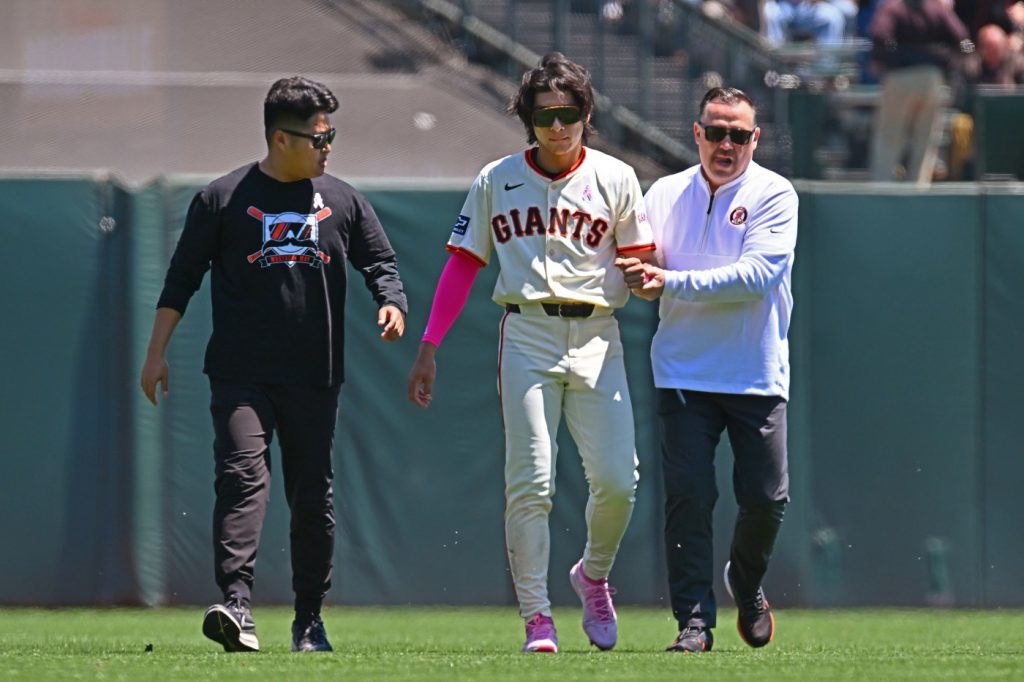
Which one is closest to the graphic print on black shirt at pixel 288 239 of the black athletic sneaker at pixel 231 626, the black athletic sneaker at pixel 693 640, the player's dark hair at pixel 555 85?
the player's dark hair at pixel 555 85

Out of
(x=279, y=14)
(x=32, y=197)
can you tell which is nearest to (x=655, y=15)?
(x=279, y=14)

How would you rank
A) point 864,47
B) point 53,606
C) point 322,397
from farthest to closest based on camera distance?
point 864,47
point 53,606
point 322,397

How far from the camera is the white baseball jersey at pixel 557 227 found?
6047 mm

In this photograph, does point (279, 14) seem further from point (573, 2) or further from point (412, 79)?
point (573, 2)

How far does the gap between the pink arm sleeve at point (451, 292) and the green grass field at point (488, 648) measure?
1201 mm

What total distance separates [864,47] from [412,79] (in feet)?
12.7

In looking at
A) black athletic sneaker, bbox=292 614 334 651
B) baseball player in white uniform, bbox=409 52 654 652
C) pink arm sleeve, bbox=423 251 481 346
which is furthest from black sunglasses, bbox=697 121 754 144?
black athletic sneaker, bbox=292 614 334 651

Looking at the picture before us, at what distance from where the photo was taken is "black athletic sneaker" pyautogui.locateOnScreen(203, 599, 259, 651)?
5711 mm

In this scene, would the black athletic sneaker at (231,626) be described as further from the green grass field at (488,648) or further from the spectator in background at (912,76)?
the spectator in background at (912,76)

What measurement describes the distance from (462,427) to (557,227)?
10.8 feet

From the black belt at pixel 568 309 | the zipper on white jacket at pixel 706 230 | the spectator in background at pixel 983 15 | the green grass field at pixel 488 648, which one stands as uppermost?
the spectator in background at pixel 983 15

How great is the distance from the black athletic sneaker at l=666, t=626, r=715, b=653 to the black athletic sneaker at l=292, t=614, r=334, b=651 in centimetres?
130

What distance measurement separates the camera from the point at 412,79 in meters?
13.6

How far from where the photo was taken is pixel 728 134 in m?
6.20
